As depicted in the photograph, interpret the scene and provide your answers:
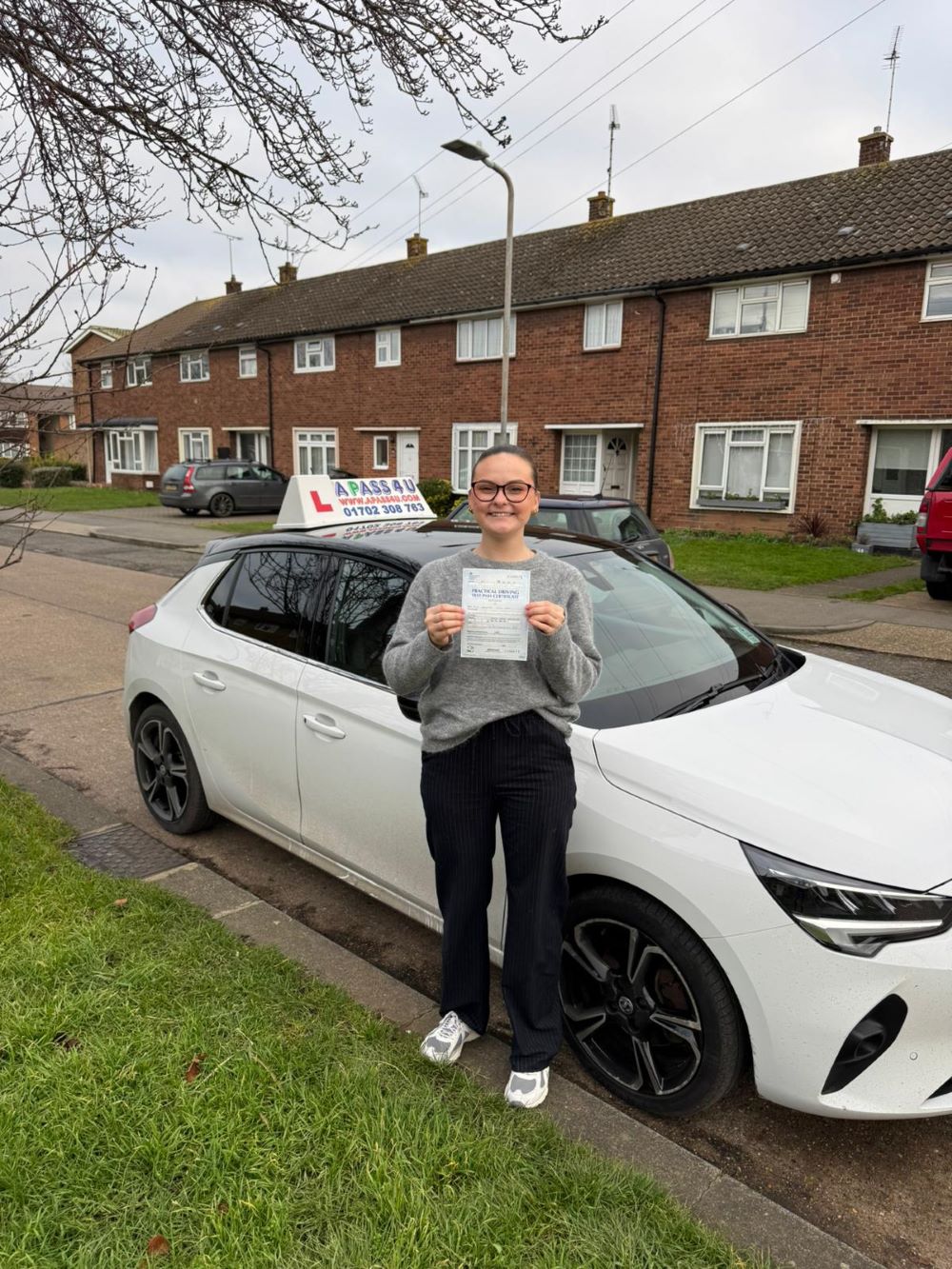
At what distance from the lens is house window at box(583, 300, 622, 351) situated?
20703mm

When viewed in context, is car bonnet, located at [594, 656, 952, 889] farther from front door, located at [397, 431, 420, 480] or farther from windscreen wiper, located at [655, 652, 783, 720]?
front door, located at [397, 431, 420, 480]

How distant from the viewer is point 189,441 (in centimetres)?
3462

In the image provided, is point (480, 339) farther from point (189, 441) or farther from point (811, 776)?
point (811, 776)

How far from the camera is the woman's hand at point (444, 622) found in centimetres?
215

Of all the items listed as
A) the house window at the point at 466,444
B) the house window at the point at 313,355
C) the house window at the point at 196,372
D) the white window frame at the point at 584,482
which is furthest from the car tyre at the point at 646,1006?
the house window at the point at 196,372

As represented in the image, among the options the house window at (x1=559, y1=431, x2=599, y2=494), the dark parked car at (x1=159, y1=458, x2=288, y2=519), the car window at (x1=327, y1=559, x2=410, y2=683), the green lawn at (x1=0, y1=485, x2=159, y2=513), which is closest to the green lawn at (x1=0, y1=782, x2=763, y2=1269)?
the car window at (x1=327, y1=559, x2=410, y2=683)

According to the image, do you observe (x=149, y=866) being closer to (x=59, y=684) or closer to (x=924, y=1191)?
(x=924, y=1191)

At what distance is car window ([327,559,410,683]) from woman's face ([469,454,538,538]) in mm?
966

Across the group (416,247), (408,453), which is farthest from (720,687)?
(416,247)

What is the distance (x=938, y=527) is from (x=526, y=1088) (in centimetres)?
1010

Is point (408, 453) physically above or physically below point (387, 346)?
below

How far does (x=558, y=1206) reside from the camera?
2066mm

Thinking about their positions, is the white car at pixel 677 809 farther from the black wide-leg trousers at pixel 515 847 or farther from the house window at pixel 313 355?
the house window at pixel 313 355

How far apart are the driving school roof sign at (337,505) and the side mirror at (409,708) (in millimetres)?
1337
